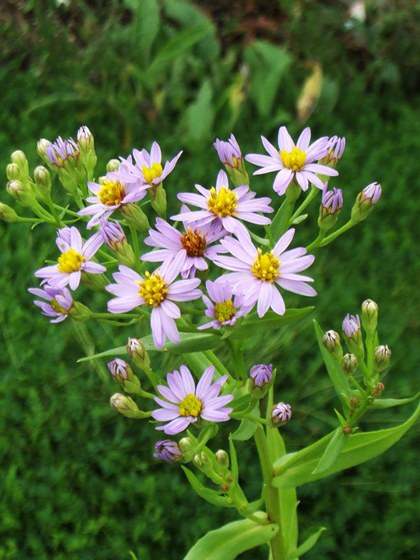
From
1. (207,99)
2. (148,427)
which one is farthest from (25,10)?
(148,427)

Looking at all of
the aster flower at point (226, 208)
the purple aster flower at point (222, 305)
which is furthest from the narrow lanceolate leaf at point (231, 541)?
the aster flower at point (226, 208)

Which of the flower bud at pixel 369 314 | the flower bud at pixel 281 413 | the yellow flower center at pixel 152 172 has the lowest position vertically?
the flower bud at pixel 281 413

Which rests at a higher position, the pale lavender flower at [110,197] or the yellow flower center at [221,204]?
the pale lavender flower at [110,197]

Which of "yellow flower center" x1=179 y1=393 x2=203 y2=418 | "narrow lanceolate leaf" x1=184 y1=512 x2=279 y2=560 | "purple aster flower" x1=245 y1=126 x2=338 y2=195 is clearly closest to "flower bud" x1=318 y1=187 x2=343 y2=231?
"purple aster flower" x1=245 y1=126 x2=338 y2=195

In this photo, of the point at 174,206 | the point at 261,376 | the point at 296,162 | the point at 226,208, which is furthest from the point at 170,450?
the point at 174,206

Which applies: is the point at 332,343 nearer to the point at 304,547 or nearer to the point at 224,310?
the point at 224,310

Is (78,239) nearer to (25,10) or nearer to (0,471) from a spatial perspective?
(0,471)

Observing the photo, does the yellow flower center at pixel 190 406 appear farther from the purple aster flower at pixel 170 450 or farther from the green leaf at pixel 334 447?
the green leaf at pixel 334 447
